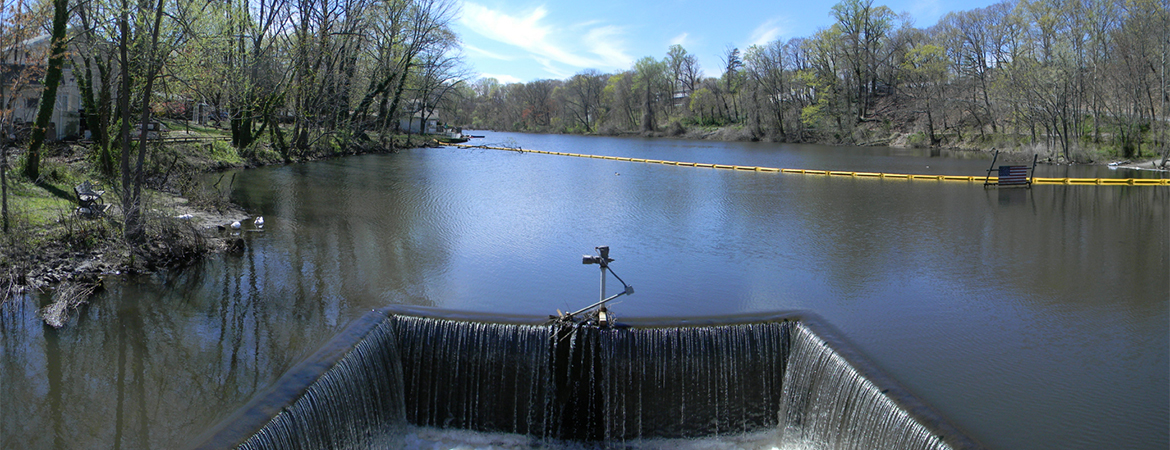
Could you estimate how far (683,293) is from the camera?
39.4 feet

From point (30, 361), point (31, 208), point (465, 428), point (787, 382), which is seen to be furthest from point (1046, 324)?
point (31, 208)

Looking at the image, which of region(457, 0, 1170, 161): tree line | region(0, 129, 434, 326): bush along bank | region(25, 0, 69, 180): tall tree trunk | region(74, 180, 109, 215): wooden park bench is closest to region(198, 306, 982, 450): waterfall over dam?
region(0, 129, 434, 326): bush along bank

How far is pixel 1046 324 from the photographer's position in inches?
426

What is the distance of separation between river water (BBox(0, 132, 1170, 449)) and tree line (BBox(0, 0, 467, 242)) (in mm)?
3578

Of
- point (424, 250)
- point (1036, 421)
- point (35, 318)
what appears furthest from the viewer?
point (424, 250)

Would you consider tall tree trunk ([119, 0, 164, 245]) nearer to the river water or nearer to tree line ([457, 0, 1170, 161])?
the river water

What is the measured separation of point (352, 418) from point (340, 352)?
2.86 feet

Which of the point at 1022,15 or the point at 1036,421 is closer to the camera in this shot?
the point at 1036,421

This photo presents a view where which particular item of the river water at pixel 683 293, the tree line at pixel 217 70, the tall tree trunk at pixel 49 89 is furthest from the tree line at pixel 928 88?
the tall tree trunk at pixel 49 89

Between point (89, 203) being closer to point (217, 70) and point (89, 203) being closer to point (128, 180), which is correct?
point (128, 180)

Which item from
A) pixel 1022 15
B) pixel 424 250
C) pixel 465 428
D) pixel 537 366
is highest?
pixel 1022 15

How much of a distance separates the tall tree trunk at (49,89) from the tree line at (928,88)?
43.2 metres

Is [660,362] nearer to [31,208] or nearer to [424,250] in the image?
[424,250]

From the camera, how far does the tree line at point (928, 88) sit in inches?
1542
